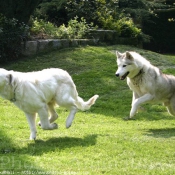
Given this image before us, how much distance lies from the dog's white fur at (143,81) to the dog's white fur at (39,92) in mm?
1649

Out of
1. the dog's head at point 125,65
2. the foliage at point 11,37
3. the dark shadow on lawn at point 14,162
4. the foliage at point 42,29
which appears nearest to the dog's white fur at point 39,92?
the dark shadow on lawn at point 14,162

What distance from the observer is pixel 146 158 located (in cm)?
645

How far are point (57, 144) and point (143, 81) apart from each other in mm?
2972

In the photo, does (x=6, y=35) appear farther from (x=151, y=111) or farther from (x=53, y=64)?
(x=151, y=111)

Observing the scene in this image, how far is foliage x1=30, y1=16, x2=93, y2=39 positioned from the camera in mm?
18391

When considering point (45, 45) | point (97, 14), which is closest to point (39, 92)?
point (45, 45)

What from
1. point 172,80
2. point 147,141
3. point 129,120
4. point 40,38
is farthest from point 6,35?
point 147,141

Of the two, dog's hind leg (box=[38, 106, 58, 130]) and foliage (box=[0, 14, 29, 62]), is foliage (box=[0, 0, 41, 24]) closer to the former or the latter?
foliage (box=[0, 14, 29, 62])

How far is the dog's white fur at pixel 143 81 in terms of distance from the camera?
9289mm

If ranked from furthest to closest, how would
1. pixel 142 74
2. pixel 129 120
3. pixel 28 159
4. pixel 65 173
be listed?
pixel 129 120 < pixel 142 74 < pixel 28 159 < pixel 65 173

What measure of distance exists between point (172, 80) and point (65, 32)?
30.9 feet

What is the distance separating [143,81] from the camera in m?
9.39

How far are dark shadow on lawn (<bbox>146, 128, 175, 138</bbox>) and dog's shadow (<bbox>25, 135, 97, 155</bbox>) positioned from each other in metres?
1.35

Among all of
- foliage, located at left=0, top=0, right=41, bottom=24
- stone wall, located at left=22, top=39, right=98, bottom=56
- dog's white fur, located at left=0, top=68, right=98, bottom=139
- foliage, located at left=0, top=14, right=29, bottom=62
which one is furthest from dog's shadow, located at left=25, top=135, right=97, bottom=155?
foliage, located at left=0, top=0, right=41, bottom=24
